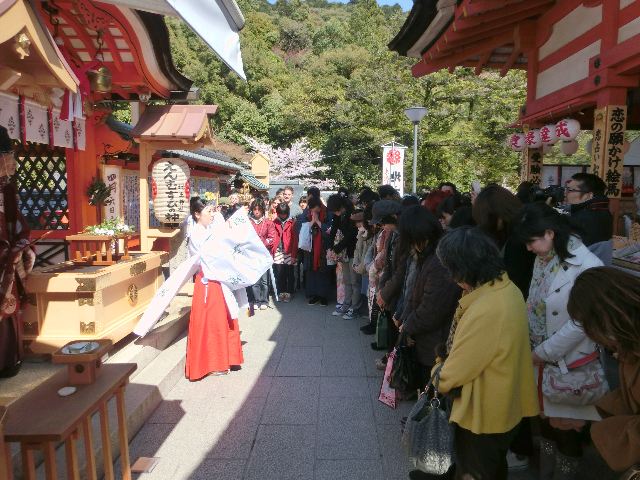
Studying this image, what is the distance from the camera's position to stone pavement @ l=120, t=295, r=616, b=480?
3.22 m

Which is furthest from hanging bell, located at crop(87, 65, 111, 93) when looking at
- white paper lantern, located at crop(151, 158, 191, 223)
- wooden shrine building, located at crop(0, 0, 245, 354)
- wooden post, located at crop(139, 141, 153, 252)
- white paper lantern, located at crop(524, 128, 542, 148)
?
white paper lantern, located at crop(524, 128, 542, 148)

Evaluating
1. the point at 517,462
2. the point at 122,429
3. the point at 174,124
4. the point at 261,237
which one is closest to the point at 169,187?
the point at 174,124

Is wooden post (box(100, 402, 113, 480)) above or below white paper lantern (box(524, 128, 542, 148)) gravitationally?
below

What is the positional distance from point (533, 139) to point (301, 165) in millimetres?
19824

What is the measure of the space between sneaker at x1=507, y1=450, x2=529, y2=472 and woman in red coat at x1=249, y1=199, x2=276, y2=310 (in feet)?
16.4

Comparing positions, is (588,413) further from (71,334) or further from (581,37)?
(581,37)

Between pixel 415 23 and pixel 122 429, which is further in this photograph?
pixel 415 23

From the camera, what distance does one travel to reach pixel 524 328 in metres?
2.20

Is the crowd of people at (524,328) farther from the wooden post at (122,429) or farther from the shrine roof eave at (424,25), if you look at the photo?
the shrine roof eave at (424,25)

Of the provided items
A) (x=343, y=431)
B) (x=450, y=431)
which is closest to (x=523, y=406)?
(x=450, y=431)

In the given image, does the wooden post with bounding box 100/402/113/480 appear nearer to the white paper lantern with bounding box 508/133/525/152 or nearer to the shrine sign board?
the white paper lantern with bounding box 508/133/525/152

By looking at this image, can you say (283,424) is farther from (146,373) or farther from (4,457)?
(4,457)

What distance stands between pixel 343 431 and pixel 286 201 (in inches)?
211

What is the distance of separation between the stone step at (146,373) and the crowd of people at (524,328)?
7.09 ft
